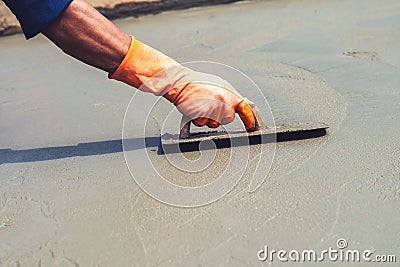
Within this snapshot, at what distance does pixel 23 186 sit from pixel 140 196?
1.77ft

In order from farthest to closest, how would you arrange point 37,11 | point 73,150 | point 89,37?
1. point 73,150
2. point 89,37
3. point 37,11

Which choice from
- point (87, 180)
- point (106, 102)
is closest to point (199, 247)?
point (87, 180)

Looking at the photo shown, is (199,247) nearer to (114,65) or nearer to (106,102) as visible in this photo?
(114,65)

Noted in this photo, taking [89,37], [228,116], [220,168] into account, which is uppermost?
[89,37]

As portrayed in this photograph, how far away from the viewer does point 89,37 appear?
217 centimetres

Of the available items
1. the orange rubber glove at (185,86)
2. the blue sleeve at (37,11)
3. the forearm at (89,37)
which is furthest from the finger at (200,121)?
the blue sleeve at (37,11)

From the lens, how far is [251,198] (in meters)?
1.89

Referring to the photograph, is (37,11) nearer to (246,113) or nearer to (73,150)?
(73,150)

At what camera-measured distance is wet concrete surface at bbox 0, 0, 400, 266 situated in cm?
166

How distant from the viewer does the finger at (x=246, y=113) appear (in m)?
2.22

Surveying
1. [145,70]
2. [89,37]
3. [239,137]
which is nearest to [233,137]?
[239,137]

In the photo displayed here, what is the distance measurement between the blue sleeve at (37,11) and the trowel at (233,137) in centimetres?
68

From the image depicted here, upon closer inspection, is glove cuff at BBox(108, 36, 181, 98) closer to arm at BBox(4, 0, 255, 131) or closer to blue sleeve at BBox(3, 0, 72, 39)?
arm at BBox(4, 0, 255, 131)

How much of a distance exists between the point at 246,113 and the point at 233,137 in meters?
0.12
